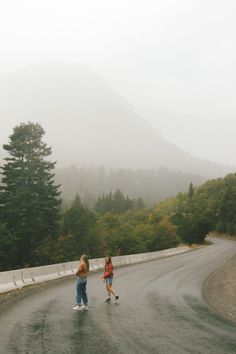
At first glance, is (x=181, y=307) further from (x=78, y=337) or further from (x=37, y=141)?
(x=37, y=141)

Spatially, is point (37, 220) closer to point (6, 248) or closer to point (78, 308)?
point (6, 248)

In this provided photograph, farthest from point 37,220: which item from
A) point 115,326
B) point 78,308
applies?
point 115,326

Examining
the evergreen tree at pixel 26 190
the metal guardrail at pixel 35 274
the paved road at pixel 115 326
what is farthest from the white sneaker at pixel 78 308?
the evergreen tree at pixel 26 190

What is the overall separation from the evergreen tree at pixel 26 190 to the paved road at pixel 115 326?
3510 cm

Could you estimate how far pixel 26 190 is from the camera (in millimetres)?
54906

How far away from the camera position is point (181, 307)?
57.2 ft

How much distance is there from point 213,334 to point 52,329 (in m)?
4.46

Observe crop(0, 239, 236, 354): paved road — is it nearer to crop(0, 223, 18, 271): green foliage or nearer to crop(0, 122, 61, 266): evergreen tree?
crop(0, 223, 18, 271): green foliage

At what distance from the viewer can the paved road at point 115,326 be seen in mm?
10297

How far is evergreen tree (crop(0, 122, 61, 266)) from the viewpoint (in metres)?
54.8

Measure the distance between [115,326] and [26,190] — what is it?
4382 cm

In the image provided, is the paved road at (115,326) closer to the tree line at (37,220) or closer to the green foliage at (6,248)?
the green foliage at (6,248)

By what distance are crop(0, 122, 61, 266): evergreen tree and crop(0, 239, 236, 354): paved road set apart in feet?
115

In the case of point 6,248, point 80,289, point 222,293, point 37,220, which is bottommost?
point 222,293
